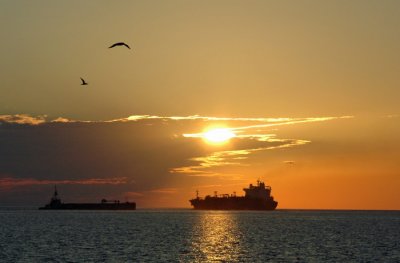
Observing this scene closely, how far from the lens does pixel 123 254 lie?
90562mm

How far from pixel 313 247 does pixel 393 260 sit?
19.1 m

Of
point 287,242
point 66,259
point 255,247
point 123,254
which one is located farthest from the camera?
point 287,242

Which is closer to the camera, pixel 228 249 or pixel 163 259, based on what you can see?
pixel 163 259

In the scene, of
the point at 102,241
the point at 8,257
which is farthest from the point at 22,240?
the point at 8,257

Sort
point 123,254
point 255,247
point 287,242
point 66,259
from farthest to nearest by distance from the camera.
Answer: point 287,242
point 255,247
point 123,254
point 66,259

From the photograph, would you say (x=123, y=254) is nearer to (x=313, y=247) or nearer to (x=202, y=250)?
(x=202, y=250)

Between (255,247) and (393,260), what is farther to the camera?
(255,247)

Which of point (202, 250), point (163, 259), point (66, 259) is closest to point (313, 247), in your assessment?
point (202, 250)

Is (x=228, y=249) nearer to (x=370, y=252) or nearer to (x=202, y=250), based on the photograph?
(x=202, y=250)

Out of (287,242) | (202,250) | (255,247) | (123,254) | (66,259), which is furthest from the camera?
(287,242)

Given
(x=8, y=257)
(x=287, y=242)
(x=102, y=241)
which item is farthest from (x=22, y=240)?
(x=287, y=242)

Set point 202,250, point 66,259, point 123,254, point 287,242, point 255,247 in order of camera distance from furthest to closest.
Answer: point 287,242 < point 255,247 < point 202,250 < point 123,254 < point 66,259

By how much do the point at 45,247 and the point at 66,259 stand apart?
1982cm

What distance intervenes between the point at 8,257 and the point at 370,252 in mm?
51888
